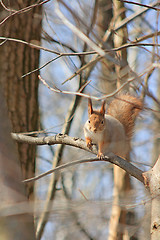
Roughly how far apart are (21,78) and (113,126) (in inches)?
35.3

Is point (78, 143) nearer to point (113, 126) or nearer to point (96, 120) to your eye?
point (96, 120)

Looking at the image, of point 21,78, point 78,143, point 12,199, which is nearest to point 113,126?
point 78,143

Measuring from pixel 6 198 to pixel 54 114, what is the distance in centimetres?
549

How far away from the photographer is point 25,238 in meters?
0.92

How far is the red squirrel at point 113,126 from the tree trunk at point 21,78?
63 cm

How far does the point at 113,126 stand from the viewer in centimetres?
259

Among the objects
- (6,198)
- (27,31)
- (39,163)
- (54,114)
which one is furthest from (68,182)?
(6,198)

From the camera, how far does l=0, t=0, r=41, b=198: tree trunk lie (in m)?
2.82

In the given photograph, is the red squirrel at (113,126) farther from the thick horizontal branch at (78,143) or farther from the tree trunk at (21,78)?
the tree trunk at (21,78)

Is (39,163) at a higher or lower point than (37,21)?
lower

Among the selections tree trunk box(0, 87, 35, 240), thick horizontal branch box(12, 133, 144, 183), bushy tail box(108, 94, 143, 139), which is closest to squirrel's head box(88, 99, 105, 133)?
bushy tail box(108, 94, 143, 139)

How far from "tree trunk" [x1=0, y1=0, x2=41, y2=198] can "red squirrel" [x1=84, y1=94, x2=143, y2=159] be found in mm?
629

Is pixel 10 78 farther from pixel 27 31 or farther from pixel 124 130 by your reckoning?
pixel 124 130

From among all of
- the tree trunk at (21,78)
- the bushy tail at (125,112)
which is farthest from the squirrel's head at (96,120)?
the tree trunk at (21,78)
